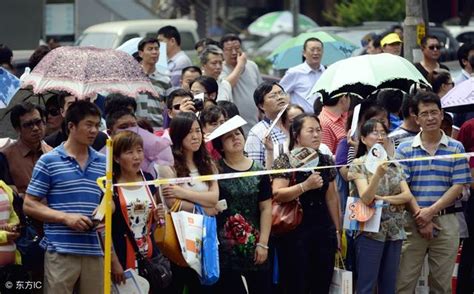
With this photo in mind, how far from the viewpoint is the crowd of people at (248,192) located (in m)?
9.93

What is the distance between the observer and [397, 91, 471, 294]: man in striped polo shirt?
450 inches

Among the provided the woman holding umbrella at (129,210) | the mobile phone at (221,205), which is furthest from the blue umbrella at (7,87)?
the mobile phone at (221,205)

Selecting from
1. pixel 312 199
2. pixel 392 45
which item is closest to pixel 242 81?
pixel 392 45

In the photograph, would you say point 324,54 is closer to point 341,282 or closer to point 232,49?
point 232,49

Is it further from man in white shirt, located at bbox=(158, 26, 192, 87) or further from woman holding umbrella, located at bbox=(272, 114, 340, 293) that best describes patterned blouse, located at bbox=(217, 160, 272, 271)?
man in white shirt, located at bbox=(158, 26, 192, 87)

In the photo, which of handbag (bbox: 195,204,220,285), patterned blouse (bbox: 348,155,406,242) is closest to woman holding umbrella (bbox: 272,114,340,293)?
patterned blouse (bbox: 348,155,406,242)

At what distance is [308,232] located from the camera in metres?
11.0

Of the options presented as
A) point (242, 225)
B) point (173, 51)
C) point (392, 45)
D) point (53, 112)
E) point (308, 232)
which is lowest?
point (308, 232)

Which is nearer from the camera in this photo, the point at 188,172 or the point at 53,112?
the point at 188,172

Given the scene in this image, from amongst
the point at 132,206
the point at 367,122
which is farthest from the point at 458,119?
the point at 132,206

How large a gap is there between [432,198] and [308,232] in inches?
45.5

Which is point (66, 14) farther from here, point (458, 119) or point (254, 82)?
point (458, 119)

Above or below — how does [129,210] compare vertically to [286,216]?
above

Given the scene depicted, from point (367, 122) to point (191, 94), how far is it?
2.00 meters
